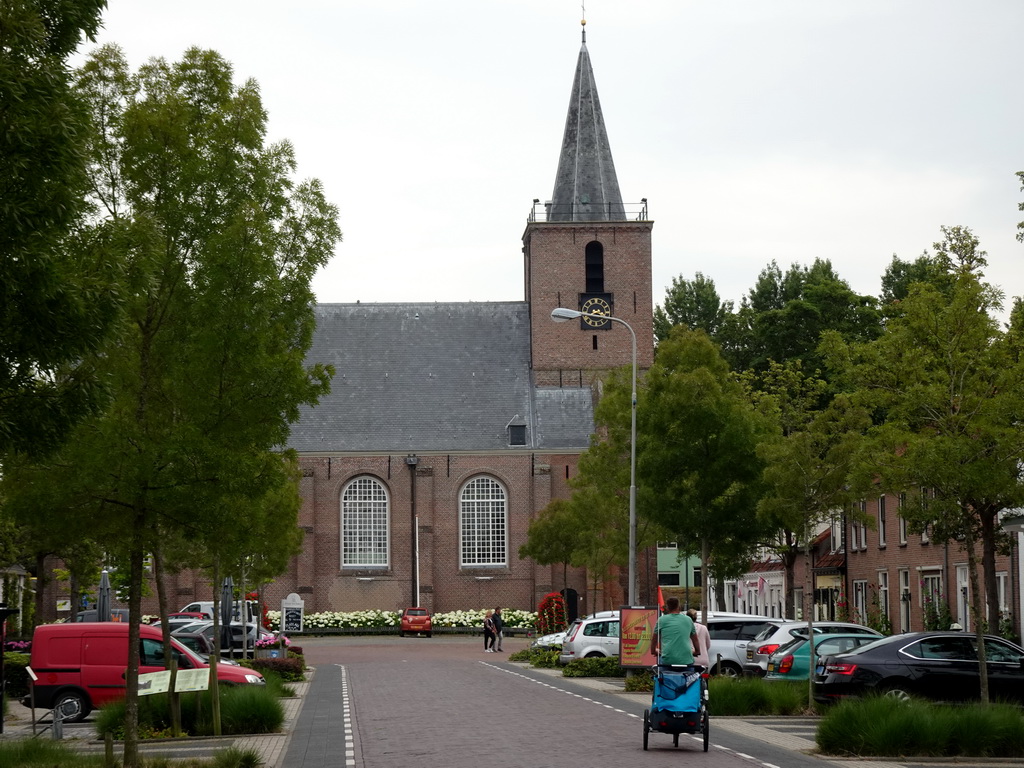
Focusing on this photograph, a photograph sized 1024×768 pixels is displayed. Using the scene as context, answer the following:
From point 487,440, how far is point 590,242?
35.8ft

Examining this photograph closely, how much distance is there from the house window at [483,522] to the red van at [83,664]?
44.3 m

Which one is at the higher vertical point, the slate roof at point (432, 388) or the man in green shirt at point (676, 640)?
the slate roof at point (432, 388)

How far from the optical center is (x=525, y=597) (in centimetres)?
6719

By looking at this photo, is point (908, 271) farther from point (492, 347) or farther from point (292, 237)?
point (292, 237)

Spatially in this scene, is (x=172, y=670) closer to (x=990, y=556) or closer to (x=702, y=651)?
(x=702, y=651)

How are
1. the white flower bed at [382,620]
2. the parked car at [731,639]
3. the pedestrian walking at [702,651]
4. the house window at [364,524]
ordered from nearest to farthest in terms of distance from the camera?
the pedestrian walking at [702,651] < the parked car at [731,639] < the white flower bed at [382,620] < the house window at [364,524]

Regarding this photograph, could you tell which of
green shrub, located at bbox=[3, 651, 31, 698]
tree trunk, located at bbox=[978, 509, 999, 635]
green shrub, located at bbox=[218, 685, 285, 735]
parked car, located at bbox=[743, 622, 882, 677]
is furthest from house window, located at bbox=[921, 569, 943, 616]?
green shrub, located at bbox=[3, 651, 31, 698]

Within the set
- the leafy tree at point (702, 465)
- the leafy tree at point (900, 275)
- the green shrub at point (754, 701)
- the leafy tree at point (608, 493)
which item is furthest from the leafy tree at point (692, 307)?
the green shrub at point (754, 701)

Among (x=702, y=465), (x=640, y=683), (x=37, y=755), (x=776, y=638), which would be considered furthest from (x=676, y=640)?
(x=702, y=465)

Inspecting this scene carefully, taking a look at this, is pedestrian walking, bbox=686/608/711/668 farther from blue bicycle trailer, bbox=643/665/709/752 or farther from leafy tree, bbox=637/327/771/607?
leafy tree, bbox=637/327/771/607

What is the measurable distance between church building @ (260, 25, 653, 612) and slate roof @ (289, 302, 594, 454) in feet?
0.30

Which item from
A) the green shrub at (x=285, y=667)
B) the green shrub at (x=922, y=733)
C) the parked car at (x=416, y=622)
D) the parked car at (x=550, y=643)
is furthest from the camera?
the parked car at (x=416, y=622)

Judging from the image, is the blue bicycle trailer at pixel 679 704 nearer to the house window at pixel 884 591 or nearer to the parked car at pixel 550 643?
the parked car at pixel 550 643

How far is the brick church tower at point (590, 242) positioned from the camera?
6719 cm
